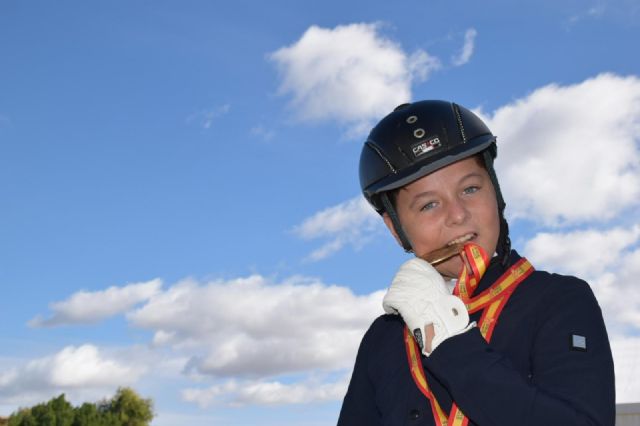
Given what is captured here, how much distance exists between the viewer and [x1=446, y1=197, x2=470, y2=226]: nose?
141 inches

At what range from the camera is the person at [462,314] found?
2857 mm

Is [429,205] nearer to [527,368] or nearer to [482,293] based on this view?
[482,293]

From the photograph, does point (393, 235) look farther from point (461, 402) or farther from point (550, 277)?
point (461, 402)

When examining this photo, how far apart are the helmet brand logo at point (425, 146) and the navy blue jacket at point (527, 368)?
2.35 feet

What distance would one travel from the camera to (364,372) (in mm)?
4180

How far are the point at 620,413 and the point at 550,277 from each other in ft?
45.3

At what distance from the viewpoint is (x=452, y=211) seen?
11.8ft

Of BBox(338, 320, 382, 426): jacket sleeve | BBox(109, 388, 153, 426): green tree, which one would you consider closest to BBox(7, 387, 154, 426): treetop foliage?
BBox(109, 388, 153, 426): green tree

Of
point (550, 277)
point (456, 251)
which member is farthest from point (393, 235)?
point (550, 277)

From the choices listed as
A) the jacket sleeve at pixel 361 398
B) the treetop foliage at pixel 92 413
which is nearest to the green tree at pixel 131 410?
the treetop foliage at pixel 92 413

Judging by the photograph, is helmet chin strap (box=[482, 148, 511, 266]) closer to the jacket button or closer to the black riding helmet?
the black riding helmet

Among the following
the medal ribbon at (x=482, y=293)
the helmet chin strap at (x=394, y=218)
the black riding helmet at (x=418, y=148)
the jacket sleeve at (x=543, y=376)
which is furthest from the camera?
the helmet chin strap at (x=394, y=218)

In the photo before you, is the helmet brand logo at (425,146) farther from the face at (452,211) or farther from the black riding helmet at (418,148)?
the face at (452,211)

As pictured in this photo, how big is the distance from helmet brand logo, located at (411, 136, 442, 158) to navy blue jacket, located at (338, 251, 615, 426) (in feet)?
2.35
